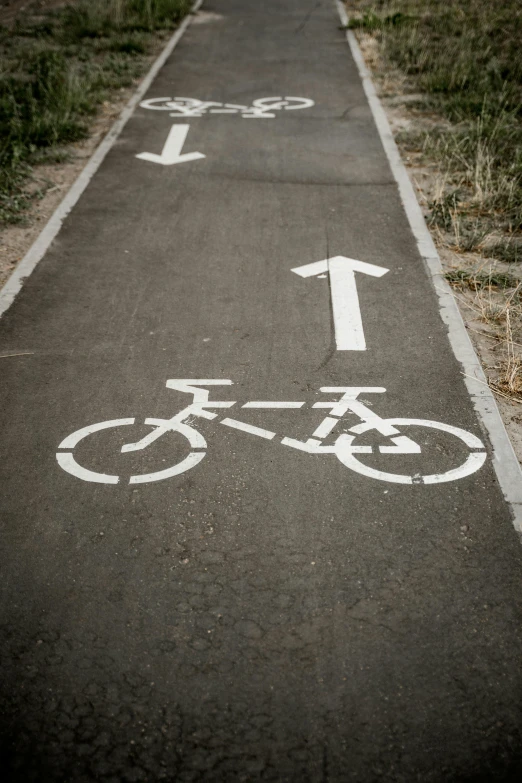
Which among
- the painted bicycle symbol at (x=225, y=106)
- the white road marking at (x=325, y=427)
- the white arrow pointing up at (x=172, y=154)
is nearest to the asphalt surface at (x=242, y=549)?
the white road marking at (x=325, y=427)

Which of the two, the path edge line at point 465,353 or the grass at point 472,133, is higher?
the grass at point 472,133

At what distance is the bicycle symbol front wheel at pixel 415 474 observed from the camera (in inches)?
201

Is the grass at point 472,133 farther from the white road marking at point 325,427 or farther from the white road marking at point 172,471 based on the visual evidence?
the white road marking at point 172,471

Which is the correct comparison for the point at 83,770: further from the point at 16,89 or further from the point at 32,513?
the point at 16,89

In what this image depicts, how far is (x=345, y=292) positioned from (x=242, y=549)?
3.77 metres

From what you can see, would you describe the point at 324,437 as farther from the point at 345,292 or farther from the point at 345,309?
the point at 345,292

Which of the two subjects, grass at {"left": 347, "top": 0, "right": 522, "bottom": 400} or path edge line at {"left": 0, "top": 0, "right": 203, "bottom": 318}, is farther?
path edge line at {"left": 0, "top": 0, "right": 203, "bottom": 318}

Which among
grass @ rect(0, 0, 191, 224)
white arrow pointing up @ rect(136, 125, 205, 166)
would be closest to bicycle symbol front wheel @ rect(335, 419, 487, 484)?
grass @ rect(0, 0, 191, 224)

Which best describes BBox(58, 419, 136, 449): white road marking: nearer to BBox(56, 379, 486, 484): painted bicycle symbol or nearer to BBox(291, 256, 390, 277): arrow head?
BBox(56, 379, 486, 484): painted bicycle symbol

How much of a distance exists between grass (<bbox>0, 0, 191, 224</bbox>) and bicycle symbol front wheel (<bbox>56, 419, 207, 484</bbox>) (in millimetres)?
4788

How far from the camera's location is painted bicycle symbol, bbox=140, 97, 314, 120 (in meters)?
13.7

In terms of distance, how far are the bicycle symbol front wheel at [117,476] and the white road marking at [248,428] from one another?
0.83 feet

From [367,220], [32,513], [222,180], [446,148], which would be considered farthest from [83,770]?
[446,148]

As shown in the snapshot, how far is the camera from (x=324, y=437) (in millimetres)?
5523
